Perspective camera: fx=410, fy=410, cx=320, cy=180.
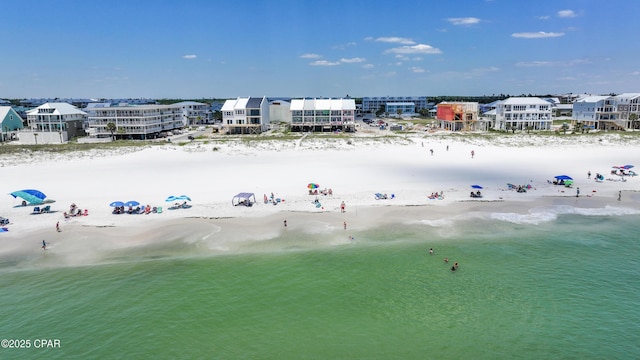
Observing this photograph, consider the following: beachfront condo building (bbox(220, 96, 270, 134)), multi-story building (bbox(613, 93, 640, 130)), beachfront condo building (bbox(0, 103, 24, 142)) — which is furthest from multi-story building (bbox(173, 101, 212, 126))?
multi-story building (bbox(613, 93, 640, 130))

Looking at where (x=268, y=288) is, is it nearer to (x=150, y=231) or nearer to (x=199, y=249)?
(x=199, y=249)

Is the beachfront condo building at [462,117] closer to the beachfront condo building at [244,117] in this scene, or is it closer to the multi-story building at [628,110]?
the multi-story building at [628,110]

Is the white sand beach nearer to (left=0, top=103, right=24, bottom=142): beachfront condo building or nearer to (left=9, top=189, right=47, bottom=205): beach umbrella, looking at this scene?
(left=9, top=189, right=47, bottom=205): beach umbrella

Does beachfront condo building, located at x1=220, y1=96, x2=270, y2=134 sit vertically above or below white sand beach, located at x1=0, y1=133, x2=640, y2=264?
above

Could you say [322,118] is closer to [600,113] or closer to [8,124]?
[600,113]

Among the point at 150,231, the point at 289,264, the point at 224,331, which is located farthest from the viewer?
the point at 150,231

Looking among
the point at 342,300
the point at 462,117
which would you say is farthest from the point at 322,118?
the point at 342,300

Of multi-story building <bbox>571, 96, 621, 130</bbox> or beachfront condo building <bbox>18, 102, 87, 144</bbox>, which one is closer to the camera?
beachfront condo building <bbox>18, 102, 87, 144</bbox>

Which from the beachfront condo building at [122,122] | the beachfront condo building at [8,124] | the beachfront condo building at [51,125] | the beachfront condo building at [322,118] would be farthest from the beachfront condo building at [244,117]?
the beachfront condo building at [8,124]

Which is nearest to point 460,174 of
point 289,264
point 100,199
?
point 289,264
